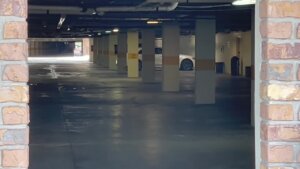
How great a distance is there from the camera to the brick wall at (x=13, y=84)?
290cm

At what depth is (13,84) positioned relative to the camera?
9.55 ft

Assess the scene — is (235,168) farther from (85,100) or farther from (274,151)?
(85,100)

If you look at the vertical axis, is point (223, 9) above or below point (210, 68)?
above

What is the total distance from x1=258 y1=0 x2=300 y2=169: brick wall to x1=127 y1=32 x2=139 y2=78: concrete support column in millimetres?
28702

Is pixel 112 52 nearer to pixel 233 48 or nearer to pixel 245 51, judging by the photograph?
pixel 233 48

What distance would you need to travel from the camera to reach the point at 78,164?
891cm

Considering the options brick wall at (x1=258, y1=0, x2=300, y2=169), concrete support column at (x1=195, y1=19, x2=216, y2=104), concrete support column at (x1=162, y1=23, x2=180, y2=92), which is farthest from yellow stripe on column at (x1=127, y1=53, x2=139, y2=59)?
brick wall at (x1=258, y1=0, x2=300, y2=169)

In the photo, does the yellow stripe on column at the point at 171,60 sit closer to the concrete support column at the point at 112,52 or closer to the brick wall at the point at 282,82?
the concrete support column at the point at 112,52

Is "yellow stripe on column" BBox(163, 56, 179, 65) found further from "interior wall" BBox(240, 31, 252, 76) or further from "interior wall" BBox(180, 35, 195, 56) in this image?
"interior wall" BBox(180, 35, 195, 56)

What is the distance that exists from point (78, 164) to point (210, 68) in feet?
34.7

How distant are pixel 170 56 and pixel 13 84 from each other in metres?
20.2

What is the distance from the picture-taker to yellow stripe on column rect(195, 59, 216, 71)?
18891mm

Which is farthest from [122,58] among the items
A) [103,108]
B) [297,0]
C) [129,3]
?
[297,0]

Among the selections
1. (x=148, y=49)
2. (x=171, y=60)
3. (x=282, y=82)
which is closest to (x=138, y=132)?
(x=282, y=82)
